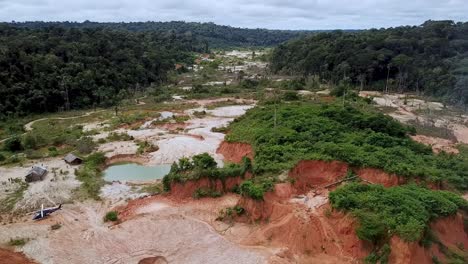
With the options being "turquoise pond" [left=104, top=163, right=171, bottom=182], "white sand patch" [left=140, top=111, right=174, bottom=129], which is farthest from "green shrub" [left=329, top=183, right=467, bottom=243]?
"white sand patch" [left=140, top=111, right=174, bottom=129]

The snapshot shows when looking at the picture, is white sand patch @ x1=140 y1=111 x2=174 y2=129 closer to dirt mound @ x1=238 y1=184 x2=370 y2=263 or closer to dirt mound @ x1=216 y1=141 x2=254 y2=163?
dirt mound @ x1=216 y1=141 x2=254 y2=163

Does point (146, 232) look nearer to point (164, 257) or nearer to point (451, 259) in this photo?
point (164, 257)

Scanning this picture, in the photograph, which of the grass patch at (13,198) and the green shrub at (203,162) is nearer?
the grass patch at (13,198)

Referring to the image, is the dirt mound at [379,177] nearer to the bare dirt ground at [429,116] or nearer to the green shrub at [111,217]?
the bare dirt ground at [429,116]

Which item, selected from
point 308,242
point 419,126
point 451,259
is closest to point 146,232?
point 308,242

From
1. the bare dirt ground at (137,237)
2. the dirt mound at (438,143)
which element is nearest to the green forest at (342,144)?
the dirt mound at (438,143)
